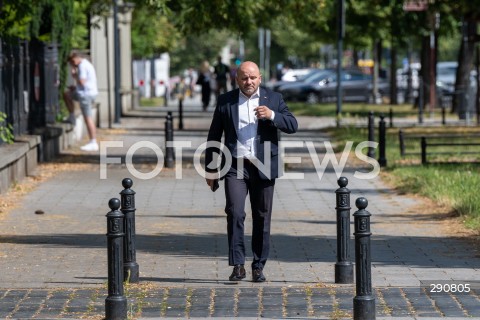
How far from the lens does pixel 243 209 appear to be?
1097 cm

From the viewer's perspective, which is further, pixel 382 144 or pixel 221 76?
pixel 221 76

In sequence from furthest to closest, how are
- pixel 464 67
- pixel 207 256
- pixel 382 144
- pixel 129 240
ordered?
Result: pixel 464 67 → pixel 382 144 → pixel 207 256 → pixel 129 240

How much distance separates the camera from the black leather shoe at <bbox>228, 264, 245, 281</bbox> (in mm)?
10867

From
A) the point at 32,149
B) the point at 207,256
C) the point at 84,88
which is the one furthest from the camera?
the point at 84,88

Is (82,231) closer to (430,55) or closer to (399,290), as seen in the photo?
(399,290)

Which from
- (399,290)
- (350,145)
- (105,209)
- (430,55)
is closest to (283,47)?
(430,55)

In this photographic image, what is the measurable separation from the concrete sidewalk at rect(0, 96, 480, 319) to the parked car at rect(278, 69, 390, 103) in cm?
3320

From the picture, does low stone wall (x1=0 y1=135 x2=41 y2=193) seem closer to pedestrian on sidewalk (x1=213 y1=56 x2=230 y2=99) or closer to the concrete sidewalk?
the concrete sidewalk

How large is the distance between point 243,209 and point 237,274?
0.53 metres

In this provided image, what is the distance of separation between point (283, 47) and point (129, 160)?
73.9 m

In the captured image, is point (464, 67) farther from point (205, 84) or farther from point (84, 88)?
point (84, 88)

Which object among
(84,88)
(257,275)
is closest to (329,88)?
(84,88)

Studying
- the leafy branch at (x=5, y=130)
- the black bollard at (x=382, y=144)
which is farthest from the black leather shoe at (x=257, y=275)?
the black bollard at (x=382, y=144)

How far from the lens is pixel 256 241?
36.1 ft
